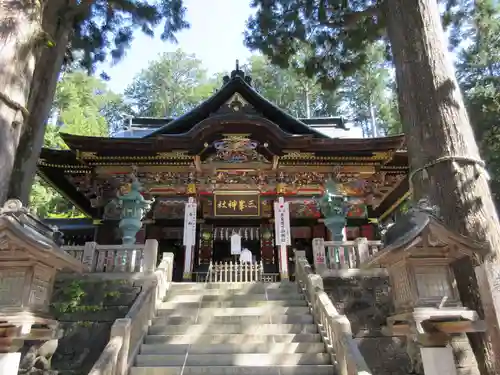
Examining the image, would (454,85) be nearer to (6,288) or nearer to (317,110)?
(6,288)

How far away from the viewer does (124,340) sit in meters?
4.98

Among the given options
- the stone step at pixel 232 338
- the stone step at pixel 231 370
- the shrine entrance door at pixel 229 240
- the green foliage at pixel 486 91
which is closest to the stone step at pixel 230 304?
the stone step at pixel 232 338

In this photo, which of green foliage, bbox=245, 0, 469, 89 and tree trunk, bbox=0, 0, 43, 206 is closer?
tree trunk, bbox=0, 0, 43, 206

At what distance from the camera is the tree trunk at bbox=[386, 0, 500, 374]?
12.4 ft

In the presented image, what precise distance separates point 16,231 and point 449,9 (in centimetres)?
914

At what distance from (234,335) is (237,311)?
32.2 inches

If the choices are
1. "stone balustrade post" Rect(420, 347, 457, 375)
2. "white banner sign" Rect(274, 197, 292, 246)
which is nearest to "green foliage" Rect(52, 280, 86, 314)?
"white banner sign" Rect(274, 197, 292, 246)

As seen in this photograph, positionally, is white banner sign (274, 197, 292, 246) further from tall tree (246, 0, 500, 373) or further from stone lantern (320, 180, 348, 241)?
tall tree (246, 0, 500, 373)

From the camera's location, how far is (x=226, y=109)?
11.2 m

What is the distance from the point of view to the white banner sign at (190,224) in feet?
32.7

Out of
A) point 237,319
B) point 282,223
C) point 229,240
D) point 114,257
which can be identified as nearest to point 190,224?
point 229,240

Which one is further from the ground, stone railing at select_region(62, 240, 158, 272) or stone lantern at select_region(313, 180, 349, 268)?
stone lantern at select_region(313, 180, 349, 268)

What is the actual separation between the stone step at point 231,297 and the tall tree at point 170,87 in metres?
24.6

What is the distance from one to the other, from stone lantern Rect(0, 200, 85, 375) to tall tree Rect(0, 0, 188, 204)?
121 centimetres
